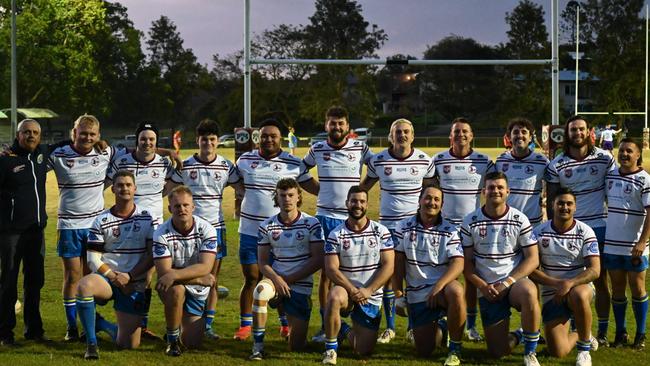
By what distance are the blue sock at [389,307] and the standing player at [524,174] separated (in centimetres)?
128

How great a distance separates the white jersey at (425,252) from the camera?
6211 millimetres

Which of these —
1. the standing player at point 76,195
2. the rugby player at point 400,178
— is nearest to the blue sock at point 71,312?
the standing player at point 76,195

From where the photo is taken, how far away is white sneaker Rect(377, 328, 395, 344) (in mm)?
6781

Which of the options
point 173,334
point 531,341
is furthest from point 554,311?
point 173,334

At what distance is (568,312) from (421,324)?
108 cm

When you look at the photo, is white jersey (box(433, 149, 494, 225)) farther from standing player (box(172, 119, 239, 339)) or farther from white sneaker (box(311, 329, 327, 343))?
standing player (box(172, 119, 239, 339))

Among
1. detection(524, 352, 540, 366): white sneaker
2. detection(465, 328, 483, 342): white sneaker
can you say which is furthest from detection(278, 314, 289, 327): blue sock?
detection(524, 352, 540, 366): white sneaker

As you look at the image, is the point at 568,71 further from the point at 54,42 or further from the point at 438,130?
the point at 54,42

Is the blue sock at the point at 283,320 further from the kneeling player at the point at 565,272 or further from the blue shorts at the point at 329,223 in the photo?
the kneeling player at the point at 565,272

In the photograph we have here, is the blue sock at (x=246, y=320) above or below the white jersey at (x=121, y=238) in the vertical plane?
below

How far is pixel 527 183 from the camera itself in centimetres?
704

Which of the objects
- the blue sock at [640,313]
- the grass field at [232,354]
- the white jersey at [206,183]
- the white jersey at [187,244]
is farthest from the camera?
the white jersey at [206,183]

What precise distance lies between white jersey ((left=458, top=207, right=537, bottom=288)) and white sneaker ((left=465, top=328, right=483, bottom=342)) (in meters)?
0.84

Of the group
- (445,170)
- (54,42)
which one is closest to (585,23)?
(54,42)
